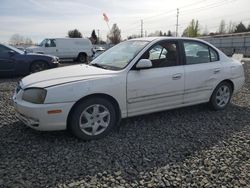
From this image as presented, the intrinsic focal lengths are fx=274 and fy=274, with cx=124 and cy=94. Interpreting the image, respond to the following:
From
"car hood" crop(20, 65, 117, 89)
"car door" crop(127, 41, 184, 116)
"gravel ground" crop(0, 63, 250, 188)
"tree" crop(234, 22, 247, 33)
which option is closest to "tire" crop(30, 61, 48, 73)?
"gravel ground" crop(0, 63, 250, 188)

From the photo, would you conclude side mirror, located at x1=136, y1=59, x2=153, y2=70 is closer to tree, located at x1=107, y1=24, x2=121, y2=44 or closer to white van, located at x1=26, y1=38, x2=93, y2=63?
white van, located at x1=26, y1=38, x2=93, y2=63

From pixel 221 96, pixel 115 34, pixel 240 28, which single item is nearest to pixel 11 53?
pixel 221 96

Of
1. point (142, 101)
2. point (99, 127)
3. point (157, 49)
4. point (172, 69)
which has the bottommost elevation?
point (99, 127)

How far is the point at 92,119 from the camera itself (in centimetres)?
408

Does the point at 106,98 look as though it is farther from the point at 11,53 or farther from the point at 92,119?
the point at 11,53

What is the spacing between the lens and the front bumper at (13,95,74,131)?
3.75 metres

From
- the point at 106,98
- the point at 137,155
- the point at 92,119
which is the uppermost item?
the point at 106,98

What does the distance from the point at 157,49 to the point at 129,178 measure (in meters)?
2.53

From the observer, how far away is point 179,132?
14.7ft

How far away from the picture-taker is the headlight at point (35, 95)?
12.5 ft

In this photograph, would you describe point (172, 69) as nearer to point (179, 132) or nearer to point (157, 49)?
point (157, 49)

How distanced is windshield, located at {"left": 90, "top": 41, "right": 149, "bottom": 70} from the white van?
613 inches

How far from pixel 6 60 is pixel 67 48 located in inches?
440

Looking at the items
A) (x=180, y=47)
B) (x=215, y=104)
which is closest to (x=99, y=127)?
(x=180, y=47)
